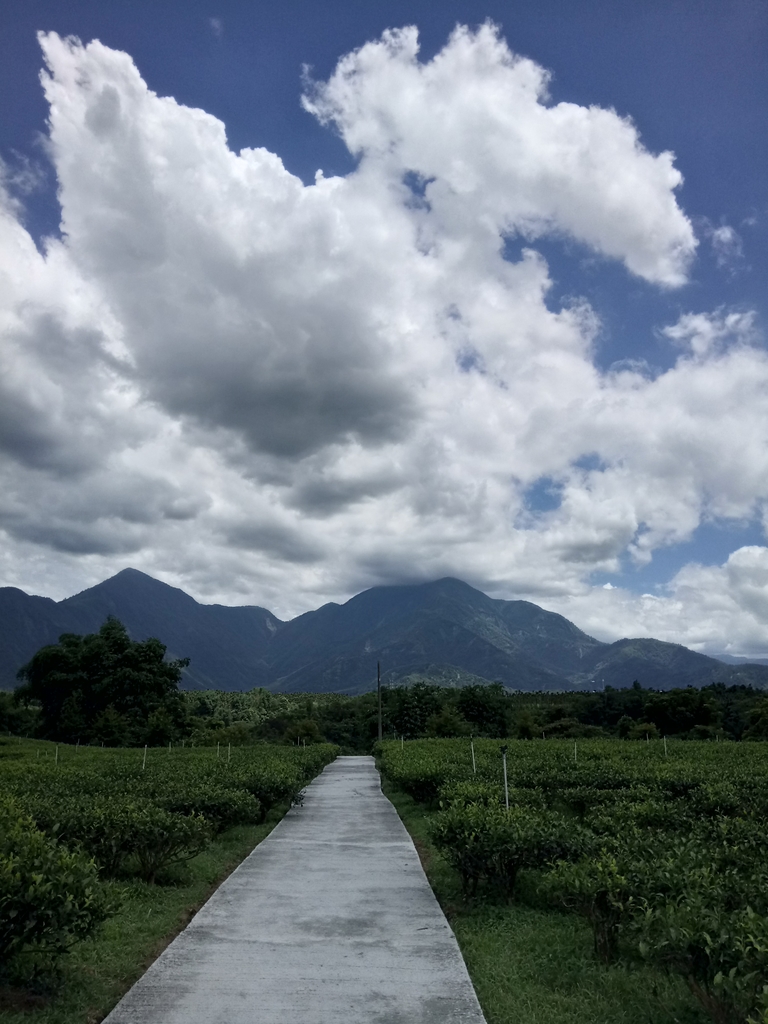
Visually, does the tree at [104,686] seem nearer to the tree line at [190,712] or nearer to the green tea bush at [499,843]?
the tree line at [190,712]

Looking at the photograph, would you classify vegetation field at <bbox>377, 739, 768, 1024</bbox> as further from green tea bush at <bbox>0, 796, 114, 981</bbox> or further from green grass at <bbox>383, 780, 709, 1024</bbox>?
green tea bush at <bbox>0, 796, 114, 981</bbox>

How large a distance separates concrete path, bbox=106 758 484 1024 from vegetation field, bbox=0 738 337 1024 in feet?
1.20

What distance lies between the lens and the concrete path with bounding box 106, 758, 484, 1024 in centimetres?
470

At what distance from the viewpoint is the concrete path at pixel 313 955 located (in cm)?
470

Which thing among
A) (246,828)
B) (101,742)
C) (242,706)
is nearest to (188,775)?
(246,828)

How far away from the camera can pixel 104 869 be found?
8367 millimetres

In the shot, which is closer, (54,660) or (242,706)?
(54,660)

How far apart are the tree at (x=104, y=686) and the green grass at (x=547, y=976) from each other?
43.9 metres

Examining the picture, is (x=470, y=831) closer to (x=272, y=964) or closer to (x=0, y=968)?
(x=272, y=964)

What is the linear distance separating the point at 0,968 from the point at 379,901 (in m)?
4.18

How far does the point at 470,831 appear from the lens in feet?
24.4

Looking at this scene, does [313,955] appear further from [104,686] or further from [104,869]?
[104,686]

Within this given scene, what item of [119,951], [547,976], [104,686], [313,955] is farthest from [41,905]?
[104,686]

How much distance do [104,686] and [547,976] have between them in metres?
50.3
